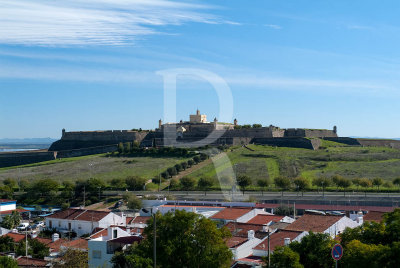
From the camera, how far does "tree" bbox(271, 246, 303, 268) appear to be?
46.4 feet

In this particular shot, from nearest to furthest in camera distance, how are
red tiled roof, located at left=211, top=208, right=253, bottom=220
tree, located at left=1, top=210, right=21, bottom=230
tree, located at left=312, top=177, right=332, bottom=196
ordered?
1. red tiled roof, located at left=211, top=208, right=253, bottom=220
2. tree, located at left=1, top=210, right=21, bottom=230
3. tree, located at left=312, top=177, right=332, bottom=196

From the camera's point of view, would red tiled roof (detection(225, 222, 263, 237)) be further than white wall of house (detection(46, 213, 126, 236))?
No

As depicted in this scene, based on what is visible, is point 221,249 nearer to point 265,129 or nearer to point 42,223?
point 42,223

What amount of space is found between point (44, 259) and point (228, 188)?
907 inches

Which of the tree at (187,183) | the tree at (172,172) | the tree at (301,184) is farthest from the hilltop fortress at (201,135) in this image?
the tree at (301,184)

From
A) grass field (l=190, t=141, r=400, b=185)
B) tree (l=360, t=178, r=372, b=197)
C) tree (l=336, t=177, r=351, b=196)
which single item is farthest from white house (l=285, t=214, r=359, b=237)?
grass field (l=190, t=141, r=400, b=185)

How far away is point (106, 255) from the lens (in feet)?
59.2

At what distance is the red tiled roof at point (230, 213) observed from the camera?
24.8 metres

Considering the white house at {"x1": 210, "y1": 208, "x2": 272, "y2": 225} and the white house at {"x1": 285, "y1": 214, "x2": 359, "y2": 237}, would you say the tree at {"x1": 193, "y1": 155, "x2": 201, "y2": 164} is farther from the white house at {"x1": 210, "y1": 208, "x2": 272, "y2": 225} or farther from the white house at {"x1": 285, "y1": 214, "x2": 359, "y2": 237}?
the white house at {"x1": 285, "y1": 214, "x2": 359, "y2": 237}

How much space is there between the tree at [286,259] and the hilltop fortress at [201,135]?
4657cm

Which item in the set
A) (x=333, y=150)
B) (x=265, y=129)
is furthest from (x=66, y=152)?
(x=333, y=150)

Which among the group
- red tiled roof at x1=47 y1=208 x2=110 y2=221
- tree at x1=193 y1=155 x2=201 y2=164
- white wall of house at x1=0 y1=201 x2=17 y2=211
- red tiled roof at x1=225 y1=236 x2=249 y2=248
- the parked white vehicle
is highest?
tree at x1=193 y1=155 x2=201 y2=164

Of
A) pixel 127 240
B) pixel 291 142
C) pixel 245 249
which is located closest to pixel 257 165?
pixel 291 142

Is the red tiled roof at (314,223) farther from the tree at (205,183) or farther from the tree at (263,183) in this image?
the tree at (205,183)
